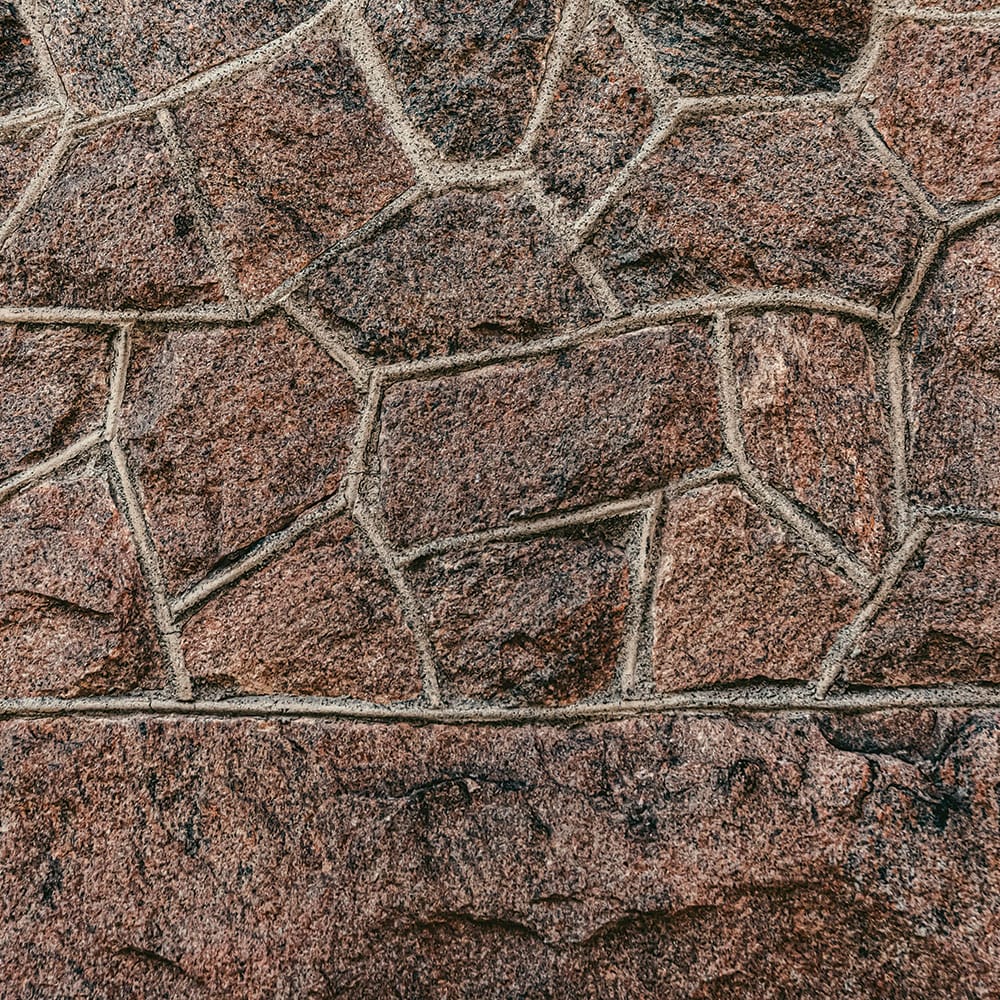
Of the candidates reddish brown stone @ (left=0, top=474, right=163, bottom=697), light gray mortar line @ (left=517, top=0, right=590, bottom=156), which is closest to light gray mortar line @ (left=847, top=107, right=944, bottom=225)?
light gray mortar line @ (left=517, top=0, right=590, bottom=156)

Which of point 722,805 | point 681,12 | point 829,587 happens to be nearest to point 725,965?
point 722,805

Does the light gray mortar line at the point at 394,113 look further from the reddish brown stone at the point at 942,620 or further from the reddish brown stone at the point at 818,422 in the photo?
the reddish brown stone at the point at 942,620

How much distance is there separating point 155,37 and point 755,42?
97 centimetres

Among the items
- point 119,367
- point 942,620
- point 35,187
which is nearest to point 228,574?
point 119,367

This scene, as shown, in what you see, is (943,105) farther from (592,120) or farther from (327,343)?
(327,343)

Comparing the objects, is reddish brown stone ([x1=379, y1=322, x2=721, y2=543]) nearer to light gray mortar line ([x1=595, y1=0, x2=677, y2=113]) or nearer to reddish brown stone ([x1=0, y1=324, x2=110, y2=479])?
light gray mortar line ([x1=595, y1=0, x2=677, y2=113])

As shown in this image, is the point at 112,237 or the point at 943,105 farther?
the point at 112,237

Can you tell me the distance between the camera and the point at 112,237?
1.43 m

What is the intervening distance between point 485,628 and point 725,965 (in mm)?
598

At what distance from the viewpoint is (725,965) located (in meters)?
1.27

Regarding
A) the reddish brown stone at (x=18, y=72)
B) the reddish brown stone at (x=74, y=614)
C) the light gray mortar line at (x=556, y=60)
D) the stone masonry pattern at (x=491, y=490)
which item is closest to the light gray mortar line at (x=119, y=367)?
the stone masonry pattern at (x=491, y=490)

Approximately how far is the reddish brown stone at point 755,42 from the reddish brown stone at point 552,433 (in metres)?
0.40

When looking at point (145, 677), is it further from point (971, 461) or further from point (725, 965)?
point (971, 461)

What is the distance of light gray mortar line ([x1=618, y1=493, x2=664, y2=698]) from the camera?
1.38 metres
